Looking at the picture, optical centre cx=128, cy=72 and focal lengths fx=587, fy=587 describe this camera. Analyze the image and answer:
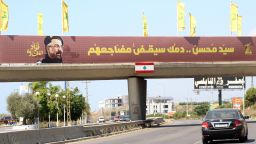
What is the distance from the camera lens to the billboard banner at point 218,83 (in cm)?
10569

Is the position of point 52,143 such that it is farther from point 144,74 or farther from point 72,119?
point 72,119

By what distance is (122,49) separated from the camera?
58.6 metres

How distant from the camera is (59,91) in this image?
107 m

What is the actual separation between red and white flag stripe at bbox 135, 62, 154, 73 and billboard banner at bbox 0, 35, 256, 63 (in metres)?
1.05

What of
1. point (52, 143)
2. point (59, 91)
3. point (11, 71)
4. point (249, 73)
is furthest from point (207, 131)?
point (59, 91)

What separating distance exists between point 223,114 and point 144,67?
32343mm

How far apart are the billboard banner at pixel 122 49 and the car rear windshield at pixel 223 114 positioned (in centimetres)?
3324

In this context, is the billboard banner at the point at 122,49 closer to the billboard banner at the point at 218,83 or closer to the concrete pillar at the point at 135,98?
the concrete pillar at the point at 135,98

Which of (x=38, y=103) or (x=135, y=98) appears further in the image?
(x=38, y=103)

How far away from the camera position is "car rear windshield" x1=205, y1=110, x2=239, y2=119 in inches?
974
